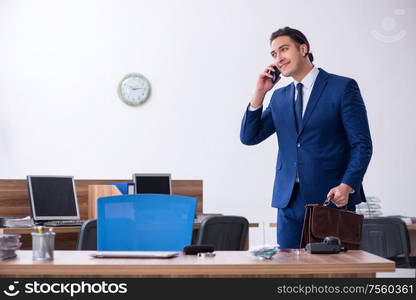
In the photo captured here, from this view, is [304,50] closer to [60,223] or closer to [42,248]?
[42,248]

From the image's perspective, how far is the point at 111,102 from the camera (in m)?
7.46

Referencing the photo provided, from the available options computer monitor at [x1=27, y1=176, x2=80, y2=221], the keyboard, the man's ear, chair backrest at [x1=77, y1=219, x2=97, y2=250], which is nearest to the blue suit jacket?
the man's ear

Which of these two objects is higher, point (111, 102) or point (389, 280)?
point (111, 102)

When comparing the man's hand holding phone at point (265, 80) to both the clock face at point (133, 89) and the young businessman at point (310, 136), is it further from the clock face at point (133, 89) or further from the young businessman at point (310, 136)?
the clock face at point (133, 89)

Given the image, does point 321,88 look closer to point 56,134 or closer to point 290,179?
point 290,179

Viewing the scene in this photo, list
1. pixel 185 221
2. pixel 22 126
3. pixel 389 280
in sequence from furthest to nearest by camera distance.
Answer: pixel 22 126 → pixel 185 221 → pixel 389 280

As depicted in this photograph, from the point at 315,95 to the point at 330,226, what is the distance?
2.26ft

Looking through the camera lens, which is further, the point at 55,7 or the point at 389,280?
the point at 55,7

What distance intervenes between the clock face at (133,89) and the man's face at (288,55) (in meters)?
4.64

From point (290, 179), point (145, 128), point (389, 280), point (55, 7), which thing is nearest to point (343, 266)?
point (389, 280)

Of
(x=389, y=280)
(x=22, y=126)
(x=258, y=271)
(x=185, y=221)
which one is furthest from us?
(x=22, y=126)

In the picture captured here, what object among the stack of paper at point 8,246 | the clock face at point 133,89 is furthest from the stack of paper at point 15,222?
the clock face at point 133,89

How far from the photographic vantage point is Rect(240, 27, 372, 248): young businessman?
2.75m

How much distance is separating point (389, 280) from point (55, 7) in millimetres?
6417
